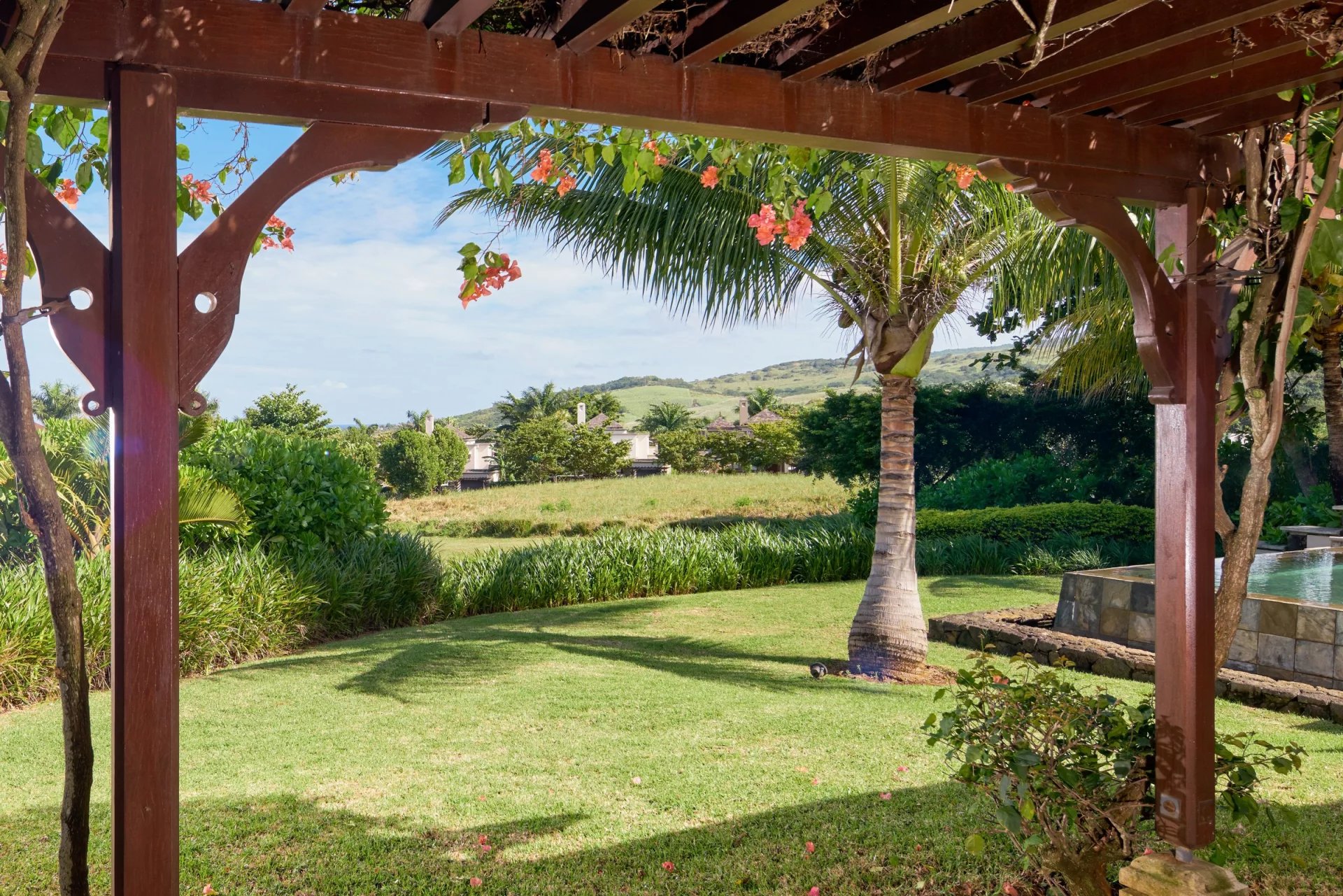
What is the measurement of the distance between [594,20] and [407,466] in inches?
702

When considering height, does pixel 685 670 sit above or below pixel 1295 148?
below

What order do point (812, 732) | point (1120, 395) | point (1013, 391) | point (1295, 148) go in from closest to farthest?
point (1295, 148), point (812, 732), point (1120, 395), point (1013, 391)

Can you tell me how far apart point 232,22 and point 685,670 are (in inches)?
217

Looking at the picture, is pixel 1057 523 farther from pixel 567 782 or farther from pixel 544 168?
pixel 544 168

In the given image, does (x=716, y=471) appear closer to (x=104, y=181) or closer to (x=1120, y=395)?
(x=1120, y=395)

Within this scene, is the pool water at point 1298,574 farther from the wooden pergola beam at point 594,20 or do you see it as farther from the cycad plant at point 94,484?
the cycad plant at point 94,484

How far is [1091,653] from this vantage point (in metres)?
6.70

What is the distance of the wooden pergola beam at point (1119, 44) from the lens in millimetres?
2193

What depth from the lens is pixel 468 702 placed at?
5980 mm

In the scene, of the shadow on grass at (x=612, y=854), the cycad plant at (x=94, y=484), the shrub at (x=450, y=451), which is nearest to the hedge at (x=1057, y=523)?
the shadow on grass at (x=612, y=854)

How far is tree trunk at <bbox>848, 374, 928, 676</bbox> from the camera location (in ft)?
21.6

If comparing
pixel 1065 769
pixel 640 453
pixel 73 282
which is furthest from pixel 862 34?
pixel 640 453

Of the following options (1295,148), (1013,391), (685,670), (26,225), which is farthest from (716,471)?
(26,225)

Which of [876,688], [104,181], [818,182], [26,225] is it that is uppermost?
[818,182]
